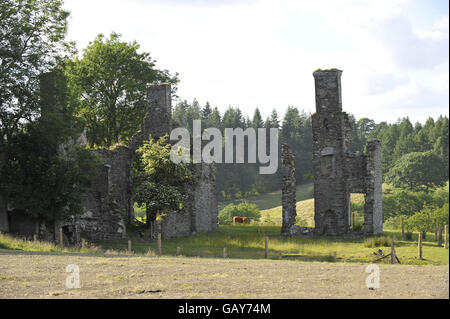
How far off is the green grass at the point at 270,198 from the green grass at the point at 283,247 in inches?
1862

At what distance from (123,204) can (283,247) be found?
15736 mm

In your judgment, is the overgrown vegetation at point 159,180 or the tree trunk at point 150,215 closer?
the overgrown vegetation at point 159,180

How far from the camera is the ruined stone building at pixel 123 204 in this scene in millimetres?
33250

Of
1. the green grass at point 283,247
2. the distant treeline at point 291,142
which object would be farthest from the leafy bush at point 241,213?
the distant treeline at point 291,142

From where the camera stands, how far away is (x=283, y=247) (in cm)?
3012

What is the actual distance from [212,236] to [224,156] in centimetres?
6007

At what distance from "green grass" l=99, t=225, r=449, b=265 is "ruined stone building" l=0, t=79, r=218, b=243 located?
173 centimetres

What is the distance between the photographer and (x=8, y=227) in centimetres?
3209

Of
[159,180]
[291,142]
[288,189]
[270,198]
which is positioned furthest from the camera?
[291,142]

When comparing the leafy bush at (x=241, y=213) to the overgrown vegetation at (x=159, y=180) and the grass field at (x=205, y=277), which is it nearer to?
the overgrown vegetation at (x=159, y=180)

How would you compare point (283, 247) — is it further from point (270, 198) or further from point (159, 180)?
point (270, 198)

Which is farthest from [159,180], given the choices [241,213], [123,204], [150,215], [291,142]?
[291,142]

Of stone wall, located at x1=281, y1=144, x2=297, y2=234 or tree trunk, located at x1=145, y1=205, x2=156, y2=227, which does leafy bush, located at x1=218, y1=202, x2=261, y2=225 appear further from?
tree trunk, located at x1=145, y1=205, x2=156, y2=227
